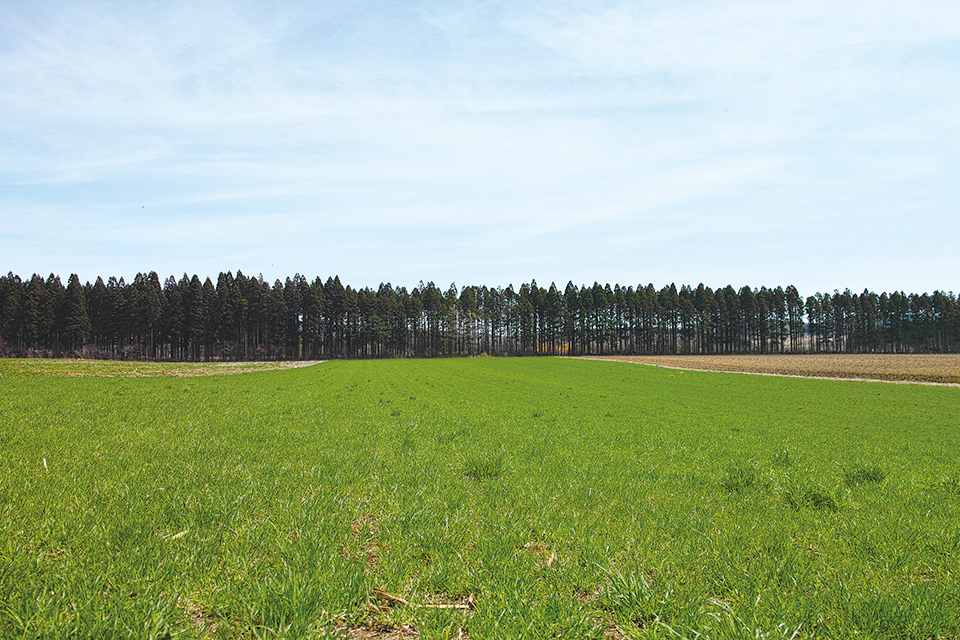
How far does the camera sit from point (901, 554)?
5.20m

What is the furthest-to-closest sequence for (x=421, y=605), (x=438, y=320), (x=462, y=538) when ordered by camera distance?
(x=438, y=320), (x=462, y=538), (x=421, y=605)

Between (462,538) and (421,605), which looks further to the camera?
(462,538)

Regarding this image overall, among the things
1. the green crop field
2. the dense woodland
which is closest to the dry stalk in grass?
the green crop field

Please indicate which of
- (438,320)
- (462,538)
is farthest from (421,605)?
(438,320)

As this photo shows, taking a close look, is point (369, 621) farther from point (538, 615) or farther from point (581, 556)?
point (581, 556)

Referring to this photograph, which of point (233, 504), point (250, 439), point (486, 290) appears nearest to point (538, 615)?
point (233, 504)

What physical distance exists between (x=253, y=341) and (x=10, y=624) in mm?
130275

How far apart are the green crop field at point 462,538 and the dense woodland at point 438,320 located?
388ft

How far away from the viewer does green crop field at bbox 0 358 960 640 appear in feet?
12.2

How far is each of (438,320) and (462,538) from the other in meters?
144

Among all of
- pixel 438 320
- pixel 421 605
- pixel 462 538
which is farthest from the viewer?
pixel 438 320

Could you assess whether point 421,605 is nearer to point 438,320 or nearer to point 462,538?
point 462,538

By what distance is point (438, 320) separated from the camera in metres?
149

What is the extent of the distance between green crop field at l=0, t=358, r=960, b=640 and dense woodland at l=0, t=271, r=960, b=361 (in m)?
118
